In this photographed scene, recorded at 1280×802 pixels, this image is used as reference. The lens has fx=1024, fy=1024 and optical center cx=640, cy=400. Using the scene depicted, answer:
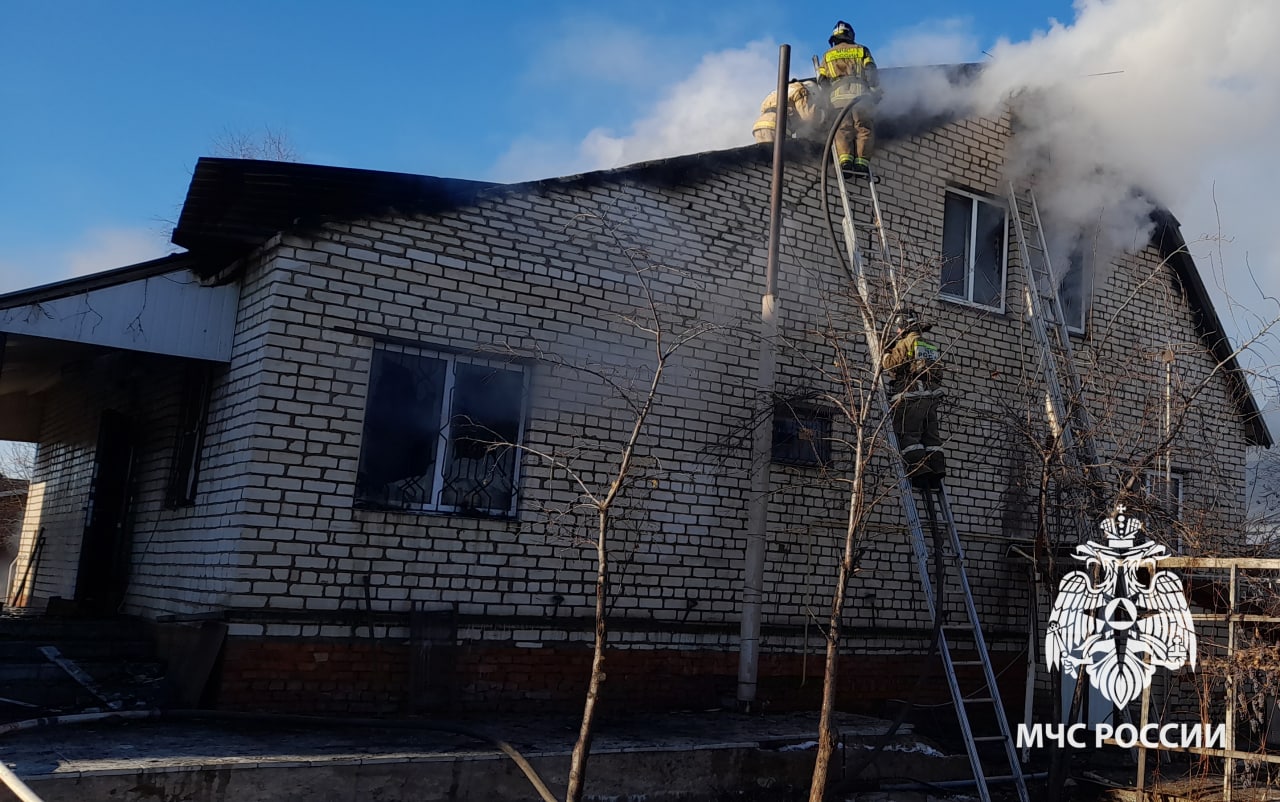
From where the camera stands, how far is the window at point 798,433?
841 centimetres

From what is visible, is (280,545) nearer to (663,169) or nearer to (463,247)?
(463,247)

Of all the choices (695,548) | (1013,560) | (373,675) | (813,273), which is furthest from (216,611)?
(1013,560)

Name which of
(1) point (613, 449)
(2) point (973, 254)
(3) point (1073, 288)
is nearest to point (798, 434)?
(1) point (613, 449)

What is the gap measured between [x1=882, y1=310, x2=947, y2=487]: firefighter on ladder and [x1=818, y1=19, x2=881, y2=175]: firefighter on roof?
7.41 feet

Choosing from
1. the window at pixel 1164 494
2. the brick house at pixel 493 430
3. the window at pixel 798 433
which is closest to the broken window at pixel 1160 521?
the window at pixel 1164 494

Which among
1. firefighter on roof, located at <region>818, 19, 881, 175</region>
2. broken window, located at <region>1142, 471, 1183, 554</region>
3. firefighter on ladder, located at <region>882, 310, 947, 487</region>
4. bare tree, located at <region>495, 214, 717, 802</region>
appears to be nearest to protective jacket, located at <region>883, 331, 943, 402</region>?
firefighter on ladder, located at <region>882, 310, 947, 487</region>

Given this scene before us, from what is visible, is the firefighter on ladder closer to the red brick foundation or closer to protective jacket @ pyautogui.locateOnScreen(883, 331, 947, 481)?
protective jacket @ pyautogui.locateOnScreen(883, 331, 947, 481)

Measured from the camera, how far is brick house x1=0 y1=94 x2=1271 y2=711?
669cm

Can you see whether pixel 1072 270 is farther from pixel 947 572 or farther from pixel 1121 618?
pixel 1121 618

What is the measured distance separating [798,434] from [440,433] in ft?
9.57

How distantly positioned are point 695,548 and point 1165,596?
324cm

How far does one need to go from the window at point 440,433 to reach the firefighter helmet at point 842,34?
485cm

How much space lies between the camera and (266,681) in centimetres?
638

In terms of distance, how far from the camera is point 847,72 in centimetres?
941
